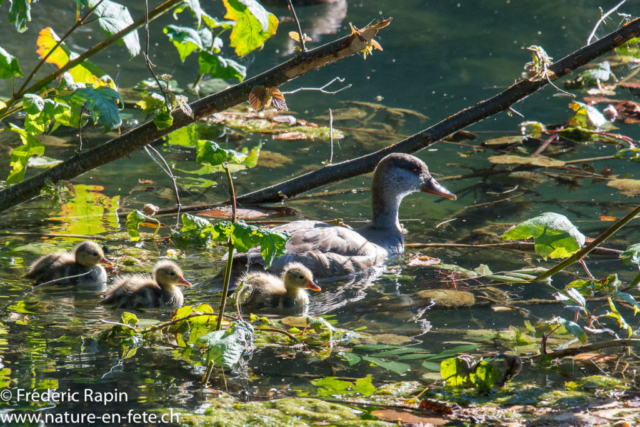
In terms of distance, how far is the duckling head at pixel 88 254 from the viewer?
509 cm

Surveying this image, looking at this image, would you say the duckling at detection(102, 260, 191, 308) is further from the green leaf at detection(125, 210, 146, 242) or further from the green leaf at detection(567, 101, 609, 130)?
the green leaf at detection(567, 101, 609, 130)

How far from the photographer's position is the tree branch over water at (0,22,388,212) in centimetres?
367

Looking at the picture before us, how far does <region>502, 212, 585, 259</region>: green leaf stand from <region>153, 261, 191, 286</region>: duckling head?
7.69 feet

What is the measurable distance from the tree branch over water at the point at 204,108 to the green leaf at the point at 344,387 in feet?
5.07

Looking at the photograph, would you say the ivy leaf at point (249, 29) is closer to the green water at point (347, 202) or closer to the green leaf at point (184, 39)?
the green leaf at point (184, 39)

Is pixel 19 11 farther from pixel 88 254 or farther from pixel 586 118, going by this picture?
pixel 586 118

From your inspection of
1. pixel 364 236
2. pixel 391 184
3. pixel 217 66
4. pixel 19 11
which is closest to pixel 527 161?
pixel 391 184

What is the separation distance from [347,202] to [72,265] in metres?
3.15

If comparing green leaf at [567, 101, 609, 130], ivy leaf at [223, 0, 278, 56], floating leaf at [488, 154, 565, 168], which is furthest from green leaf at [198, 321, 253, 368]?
green leaf at [567, 101, 609, 130]

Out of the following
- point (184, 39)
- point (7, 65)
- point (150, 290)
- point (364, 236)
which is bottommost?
point (150, 290)

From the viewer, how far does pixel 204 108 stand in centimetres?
383

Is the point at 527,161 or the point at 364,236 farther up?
the point at 527,161

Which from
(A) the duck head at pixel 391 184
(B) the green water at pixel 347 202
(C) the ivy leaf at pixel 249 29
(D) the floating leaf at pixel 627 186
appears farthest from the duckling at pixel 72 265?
(D) the floating leaf at pixel 627 186

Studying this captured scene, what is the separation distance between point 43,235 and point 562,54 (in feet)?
31.0
